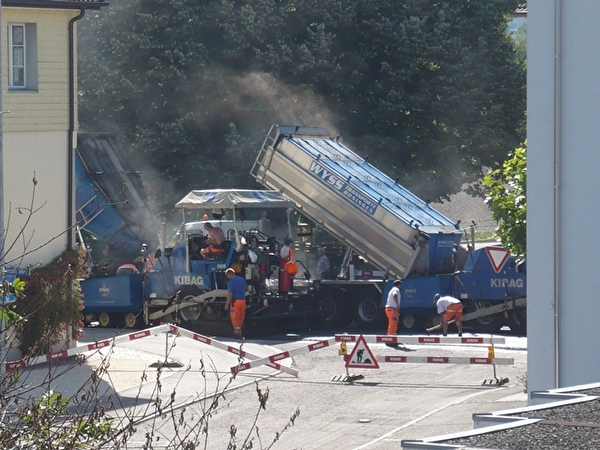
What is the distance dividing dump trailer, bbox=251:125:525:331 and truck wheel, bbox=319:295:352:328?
51 millimetres

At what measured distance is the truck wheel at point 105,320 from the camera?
24078mm

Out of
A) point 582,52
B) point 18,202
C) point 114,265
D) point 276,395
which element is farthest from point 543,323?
point 114,265

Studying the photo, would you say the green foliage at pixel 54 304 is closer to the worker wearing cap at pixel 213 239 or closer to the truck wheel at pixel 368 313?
the worker wearing cap at pixel 213 239

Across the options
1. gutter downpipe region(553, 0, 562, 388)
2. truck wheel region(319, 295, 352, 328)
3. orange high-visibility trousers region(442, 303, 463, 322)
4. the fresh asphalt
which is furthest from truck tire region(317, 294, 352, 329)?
gutter downpipe region(553, 0, 562, 388)

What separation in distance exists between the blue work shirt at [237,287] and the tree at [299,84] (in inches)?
421

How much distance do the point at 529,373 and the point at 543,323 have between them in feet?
2.01

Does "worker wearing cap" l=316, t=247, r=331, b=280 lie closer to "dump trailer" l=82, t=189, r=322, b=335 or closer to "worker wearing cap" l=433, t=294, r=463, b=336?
"dump trailer" l=82, t=189, r=322, b=335

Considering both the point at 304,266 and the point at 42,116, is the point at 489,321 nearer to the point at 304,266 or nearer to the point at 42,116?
the point at 304,266

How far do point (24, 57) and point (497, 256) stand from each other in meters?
10.1

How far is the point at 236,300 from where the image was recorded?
21422 mm

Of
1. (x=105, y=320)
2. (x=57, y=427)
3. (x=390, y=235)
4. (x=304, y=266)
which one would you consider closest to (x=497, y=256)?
(x=390, y=235)

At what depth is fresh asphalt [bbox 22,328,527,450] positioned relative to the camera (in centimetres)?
1241

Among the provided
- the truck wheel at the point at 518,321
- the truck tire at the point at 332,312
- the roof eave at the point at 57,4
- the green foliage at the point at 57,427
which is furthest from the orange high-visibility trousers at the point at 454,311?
the green foliage at the point at 57,427

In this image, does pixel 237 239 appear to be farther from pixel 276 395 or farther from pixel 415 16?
pixel 415 16
